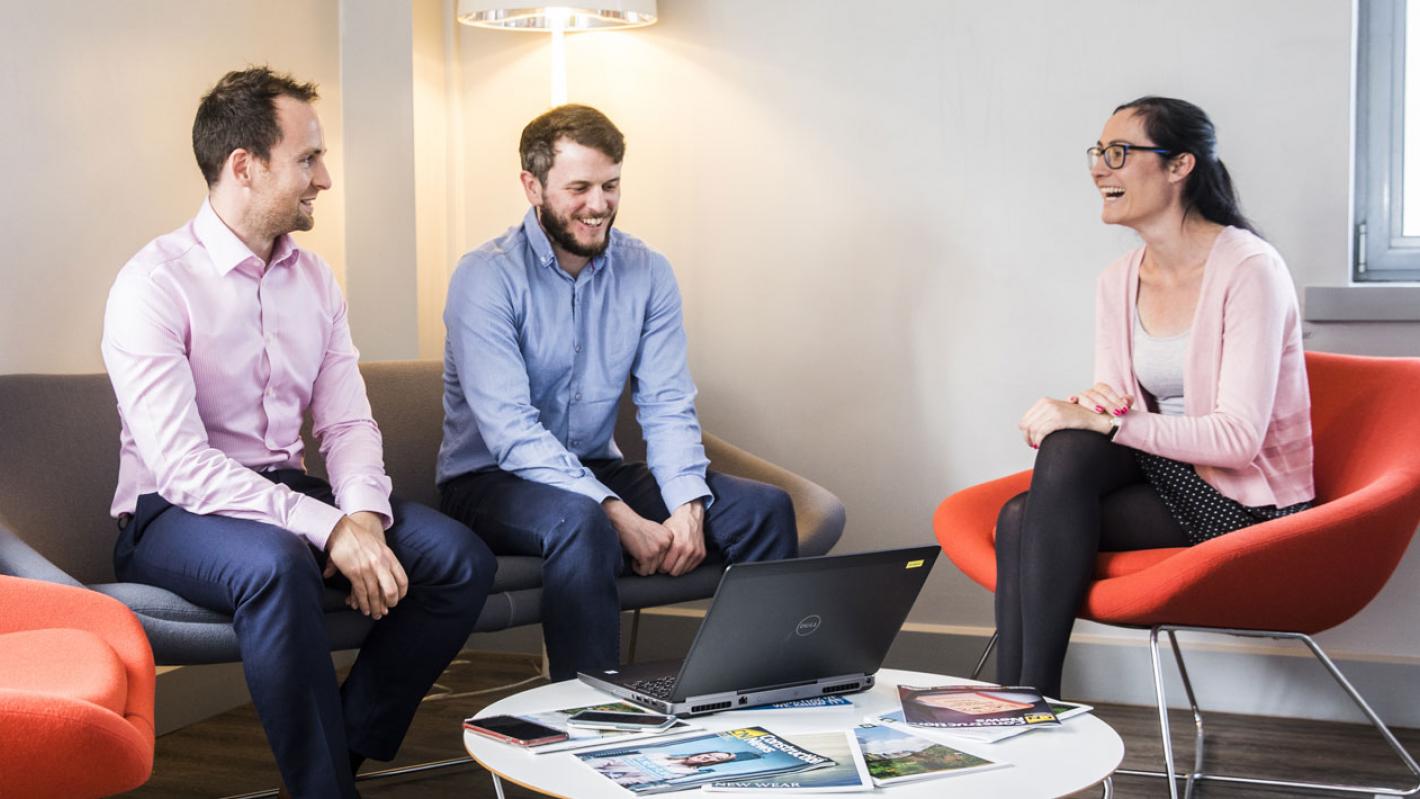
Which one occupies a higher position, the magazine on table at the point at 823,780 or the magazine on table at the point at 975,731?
the magazine on table at the point at 823,780

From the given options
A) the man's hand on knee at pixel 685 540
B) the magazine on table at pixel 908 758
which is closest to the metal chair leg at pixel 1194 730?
the man's hand on knee at pixel 685 540

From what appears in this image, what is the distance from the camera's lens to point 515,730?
5.22 feet

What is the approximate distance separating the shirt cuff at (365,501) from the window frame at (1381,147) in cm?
211

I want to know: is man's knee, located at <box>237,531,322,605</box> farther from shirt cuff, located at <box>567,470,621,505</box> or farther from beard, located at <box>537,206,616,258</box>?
beard, located at <box>537,206,616,258</box>

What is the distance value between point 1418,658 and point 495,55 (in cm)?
257

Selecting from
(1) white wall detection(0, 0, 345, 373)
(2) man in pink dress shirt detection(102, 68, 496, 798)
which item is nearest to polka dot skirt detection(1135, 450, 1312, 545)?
(2) man in pink dress shirt detection(102, 68, 496, 798)

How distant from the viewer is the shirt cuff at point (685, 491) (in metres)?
2.73

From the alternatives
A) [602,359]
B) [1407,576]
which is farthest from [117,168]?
[1407,576]

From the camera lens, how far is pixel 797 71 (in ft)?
11.2

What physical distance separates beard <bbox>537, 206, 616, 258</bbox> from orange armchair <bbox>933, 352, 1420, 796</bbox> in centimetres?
94

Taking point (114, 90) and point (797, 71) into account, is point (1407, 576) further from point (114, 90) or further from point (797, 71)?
point (114, 90)

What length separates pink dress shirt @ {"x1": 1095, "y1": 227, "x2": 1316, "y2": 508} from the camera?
2.44 metres

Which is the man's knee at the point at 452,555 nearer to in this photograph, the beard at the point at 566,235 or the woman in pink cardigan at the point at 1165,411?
the beard at the point at 566,235

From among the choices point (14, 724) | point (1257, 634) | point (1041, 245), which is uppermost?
point (1041, 245)
